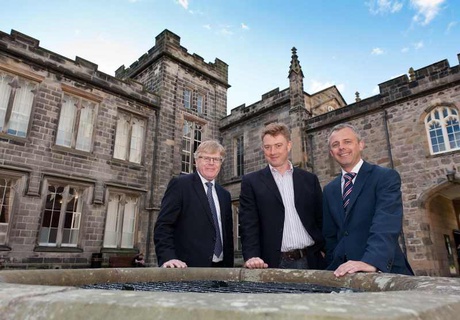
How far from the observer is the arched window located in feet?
29.8

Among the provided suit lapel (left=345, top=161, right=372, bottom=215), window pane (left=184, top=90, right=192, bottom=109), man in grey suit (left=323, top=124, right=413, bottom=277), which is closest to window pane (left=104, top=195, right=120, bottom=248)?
window pane (left=184, top=90, right=192, bottom=109)

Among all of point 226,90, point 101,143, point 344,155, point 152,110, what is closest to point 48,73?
point 101,143

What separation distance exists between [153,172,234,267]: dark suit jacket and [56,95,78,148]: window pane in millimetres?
9453

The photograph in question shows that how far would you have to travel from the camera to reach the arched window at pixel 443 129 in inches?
357

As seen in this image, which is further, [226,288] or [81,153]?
[81,153]

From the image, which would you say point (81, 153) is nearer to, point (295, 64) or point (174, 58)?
point (174, 58)

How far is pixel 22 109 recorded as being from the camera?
10047mm

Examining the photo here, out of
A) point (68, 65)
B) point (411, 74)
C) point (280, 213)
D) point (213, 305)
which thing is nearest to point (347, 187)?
point (280, 213)

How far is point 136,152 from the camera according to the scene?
12.7 metres

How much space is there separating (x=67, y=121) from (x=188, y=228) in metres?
10.1

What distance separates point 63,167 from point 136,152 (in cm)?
301

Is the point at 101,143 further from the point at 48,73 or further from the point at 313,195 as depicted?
the point at 313,195

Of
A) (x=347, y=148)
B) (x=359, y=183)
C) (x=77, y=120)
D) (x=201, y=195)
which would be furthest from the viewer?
(x=77, y=120)

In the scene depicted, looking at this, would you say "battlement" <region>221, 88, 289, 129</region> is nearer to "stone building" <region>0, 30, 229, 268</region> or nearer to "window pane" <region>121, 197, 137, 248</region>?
"stone building" <region>0, 30, 229, 268</region>
